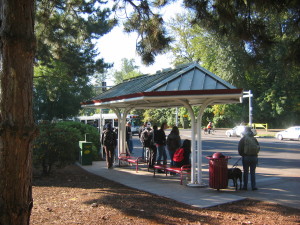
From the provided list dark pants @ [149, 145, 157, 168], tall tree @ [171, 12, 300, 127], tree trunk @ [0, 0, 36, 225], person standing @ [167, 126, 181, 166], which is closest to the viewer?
tree trunk @ [0, 0, 36, 225]

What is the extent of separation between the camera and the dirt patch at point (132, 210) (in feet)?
19.1

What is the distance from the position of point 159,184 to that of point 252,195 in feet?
8.57

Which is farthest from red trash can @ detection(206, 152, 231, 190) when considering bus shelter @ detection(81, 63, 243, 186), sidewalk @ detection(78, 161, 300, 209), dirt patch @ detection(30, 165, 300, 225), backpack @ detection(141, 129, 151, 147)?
backpack @ detection(141, 129, 151, 147)

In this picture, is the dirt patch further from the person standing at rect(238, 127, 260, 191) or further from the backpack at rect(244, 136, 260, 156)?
the backpack at rect(244, 136, 260, 156)

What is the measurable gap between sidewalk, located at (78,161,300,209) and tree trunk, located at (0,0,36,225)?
164 inches

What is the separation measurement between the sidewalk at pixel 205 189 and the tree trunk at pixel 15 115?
13.7ft

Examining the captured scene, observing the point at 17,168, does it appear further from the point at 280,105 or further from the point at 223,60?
the point at 280,105

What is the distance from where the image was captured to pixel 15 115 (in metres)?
3.67

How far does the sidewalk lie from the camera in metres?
7.52

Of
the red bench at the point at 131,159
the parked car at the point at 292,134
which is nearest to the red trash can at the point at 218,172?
the red bench at the point at 131,159

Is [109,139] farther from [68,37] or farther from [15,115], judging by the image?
[15,115]

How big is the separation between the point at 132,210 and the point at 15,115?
3416mm

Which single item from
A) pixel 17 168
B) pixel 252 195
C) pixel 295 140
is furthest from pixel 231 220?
pixel 295 140

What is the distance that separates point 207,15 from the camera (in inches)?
340
